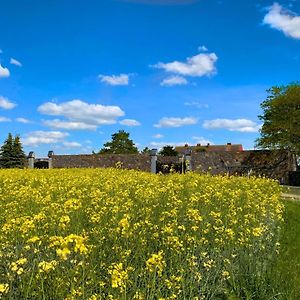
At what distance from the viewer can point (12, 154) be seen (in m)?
41.5

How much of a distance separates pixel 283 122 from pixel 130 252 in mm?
32686

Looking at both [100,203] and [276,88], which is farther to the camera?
[276,88]

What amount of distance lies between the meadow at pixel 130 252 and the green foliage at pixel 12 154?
33.6 m

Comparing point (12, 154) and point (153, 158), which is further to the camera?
point (12, 154)

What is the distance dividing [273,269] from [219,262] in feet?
5.22

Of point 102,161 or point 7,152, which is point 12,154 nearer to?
point 7,152

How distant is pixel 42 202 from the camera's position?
7.12 metres

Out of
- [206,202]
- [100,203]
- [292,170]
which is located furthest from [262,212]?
[292,170]

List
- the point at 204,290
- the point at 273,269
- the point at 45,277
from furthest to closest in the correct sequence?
1. the point at 273,269
2. the point at 204,290
3. the point at 45,277

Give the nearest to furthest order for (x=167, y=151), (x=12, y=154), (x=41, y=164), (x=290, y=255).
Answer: (x=290, y=255) < (x=41, y=164) < (x=12, y=154) < (x=167, y=151)

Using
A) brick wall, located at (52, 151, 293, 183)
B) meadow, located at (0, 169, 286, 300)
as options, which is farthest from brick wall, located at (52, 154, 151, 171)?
meadow, located at (0, 169, 286, 300)

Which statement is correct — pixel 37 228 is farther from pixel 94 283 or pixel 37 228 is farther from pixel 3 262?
pixel 94 283

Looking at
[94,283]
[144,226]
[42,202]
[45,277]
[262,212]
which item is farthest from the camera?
[262,212]

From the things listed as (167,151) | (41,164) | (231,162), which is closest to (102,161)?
(41,164)
